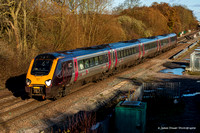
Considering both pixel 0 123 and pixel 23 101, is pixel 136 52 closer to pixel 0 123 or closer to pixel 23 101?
pixel 23 101

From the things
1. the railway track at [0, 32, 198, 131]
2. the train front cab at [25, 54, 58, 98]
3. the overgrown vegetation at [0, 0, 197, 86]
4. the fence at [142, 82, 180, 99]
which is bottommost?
the railway track at [0, 32, 198, 131]

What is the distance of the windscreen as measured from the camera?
12893 mm

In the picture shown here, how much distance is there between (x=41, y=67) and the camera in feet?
43.2

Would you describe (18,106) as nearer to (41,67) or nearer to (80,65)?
(41,67)

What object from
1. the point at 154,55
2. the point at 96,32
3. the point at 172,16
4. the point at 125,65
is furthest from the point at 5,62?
the point at 172,16

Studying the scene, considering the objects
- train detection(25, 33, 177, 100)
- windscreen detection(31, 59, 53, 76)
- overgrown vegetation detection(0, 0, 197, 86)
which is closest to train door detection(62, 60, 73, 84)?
train detection(25, 33, 177, 100)

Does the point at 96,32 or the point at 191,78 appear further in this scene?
the point at 96,32

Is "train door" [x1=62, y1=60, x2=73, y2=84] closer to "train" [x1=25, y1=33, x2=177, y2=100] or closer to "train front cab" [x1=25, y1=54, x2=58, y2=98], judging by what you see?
"train" [x1=25, y1=33, x2=177, y2=100]

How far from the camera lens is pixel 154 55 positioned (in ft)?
104

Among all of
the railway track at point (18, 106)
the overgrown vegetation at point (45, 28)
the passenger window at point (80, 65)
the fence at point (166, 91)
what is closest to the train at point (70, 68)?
the passenger window at point (80, 65)

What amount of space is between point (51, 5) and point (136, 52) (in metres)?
10.0

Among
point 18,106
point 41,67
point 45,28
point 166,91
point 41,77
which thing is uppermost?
point 45,28

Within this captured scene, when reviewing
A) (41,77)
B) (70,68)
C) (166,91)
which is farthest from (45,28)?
(166,91)

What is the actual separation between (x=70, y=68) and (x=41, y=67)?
177cm
